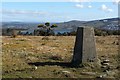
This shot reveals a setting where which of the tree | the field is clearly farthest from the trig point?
the tree

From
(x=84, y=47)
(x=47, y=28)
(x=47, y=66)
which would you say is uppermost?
(x=47, y=28)

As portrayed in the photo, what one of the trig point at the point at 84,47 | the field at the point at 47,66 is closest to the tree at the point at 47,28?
the field at the point at 47,66

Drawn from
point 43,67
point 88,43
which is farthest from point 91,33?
point 43,67

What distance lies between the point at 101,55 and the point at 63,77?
4.71 metres

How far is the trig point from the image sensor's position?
1212 centimetres

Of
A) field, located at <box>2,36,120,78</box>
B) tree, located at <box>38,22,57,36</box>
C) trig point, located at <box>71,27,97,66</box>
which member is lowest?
field, located at <box>2,36,120,78</box>

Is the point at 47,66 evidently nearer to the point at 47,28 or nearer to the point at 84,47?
the point at 84,47

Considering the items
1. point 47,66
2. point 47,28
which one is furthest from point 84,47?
point 47,28

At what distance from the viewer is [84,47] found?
39.8 ft

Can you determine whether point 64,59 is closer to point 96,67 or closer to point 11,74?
point 96,67

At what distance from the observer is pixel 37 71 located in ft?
35.8

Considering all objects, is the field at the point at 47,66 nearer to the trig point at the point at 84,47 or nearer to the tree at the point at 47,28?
the trig point at the point at 84,47

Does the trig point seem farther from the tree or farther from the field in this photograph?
the tree

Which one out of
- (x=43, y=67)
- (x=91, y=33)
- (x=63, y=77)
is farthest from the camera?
(x=91, y=33)
